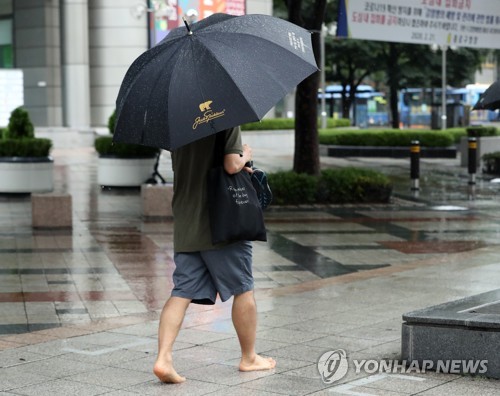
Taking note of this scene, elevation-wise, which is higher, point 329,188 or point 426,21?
point 426,21

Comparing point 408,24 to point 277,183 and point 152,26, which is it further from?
point 152,26

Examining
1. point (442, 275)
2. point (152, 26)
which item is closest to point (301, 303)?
point (442, 275)

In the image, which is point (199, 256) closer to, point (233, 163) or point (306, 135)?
point (233, 163)

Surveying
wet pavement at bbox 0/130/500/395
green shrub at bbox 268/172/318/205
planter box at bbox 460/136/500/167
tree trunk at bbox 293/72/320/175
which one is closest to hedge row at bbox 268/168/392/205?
green shrub at bbox 268/172/318/205

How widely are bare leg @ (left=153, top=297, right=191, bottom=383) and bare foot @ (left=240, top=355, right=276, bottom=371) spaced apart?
424 millimetres

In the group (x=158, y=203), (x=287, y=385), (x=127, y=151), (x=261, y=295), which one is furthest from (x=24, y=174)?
(x=287, y=385)

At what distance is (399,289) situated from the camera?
392 inches

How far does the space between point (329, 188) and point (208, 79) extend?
12975mm

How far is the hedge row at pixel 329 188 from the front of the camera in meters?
18.6

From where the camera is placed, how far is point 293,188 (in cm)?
1864

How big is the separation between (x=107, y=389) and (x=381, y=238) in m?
8.57

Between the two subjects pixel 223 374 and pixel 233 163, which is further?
pixel 223 374

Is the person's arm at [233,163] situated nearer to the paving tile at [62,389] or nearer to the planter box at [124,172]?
the paving tile at [62,389]

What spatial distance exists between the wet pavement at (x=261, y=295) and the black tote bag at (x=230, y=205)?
924 mm
